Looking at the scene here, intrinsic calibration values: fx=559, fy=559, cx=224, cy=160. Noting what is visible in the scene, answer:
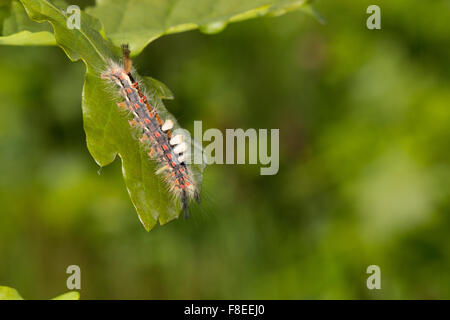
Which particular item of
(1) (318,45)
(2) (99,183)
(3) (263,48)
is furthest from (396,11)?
(2) (99,183)

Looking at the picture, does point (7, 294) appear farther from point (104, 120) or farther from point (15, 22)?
point (15, 22)

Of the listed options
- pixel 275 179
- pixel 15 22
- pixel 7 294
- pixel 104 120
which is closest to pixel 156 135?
pixel 104 120

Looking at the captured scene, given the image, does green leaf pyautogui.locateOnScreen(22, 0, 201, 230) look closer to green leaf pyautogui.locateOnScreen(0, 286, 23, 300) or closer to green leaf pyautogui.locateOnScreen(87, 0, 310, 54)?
green leaf pyautogui.locateOnScreen(87, 0, 310, 54)

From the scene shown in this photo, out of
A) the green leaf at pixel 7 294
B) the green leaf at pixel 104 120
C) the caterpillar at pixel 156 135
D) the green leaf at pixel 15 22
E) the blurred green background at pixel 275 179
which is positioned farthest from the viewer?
the blurred green background at pixel 275 179

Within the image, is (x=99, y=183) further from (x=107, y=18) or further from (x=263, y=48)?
(x=107, y=18)

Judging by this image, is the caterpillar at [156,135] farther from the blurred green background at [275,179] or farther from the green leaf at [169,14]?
the blurred green background at [275,179]

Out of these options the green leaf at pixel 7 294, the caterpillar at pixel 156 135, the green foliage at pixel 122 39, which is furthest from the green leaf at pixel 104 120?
the green leaf at pixel 7 294

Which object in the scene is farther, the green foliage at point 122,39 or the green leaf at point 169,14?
the green leaf at point 169,14
